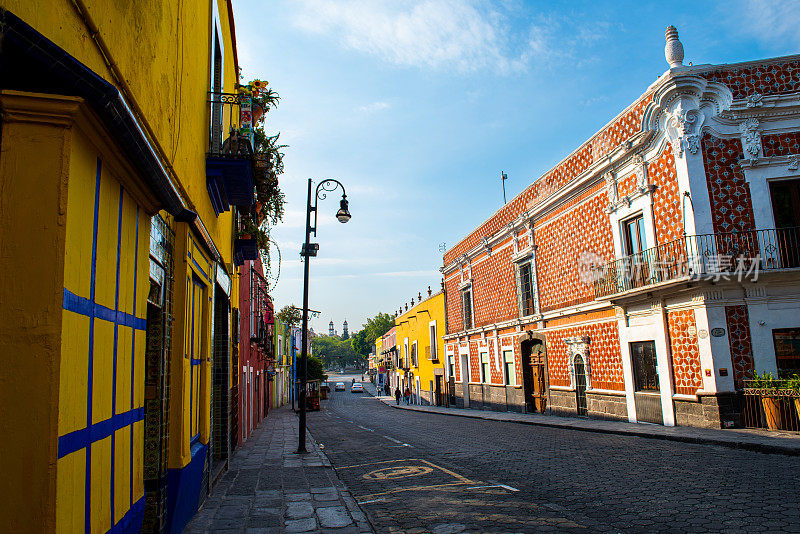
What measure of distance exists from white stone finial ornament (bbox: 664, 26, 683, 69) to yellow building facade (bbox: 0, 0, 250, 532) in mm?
12389

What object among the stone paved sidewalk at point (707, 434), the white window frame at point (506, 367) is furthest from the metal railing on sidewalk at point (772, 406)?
the white window frame at point (506, 367)

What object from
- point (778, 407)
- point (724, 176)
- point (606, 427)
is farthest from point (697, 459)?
point (724, 176)

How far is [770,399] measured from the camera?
37.0ft

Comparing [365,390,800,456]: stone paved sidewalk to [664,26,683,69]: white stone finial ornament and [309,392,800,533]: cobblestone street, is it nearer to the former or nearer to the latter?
[309,392,800,533]: cobblestone street

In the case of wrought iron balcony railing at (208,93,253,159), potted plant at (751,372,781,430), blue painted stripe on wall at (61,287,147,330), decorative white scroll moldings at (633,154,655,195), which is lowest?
potted plant at (751,372,781,430)

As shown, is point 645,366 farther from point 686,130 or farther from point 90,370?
point 90,370

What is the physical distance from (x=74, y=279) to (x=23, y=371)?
481 mm

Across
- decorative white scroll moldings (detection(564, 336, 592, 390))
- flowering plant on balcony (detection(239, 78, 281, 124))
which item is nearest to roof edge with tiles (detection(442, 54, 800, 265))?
decorative white scroll moldings (detection(564, 336, 592, 390))

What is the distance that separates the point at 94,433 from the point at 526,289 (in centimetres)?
2034

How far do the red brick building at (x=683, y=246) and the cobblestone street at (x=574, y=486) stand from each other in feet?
8.70

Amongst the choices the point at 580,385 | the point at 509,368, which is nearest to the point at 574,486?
the point at 580,385

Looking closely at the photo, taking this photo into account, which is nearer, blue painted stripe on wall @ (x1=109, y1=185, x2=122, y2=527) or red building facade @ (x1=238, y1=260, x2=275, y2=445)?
blue painted stripe on wall @ (x1=109, y1=185, x2=122, y2=527)

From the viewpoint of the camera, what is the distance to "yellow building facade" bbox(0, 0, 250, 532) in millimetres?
2131

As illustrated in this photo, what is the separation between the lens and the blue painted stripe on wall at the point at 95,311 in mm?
2381
